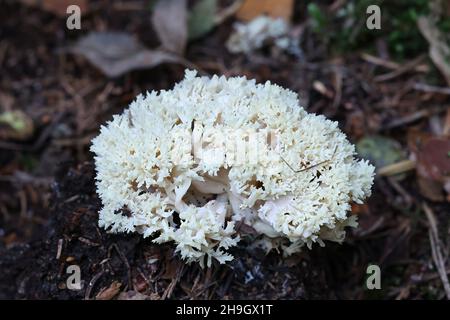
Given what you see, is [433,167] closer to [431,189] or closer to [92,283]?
[431,189]

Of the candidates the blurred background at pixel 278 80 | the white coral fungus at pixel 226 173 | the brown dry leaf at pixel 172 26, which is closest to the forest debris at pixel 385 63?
the blurred background at pixel 278 80

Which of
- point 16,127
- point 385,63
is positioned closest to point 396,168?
point 385,63

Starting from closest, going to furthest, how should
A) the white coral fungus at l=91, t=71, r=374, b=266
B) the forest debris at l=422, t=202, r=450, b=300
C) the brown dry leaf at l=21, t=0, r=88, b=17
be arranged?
the white coral fungus at l=91, t=71, r=374, b=266 → the forest debris at l=422, t=202, r=450, b=300 → the brown dry leaf at l=21, t=0, r=88, b=17

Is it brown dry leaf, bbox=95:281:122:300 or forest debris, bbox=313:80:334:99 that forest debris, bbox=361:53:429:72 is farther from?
brown dry leaf, bbox=95:281:122:300

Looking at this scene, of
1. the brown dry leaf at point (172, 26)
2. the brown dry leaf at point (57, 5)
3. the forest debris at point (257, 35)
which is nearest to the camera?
the brown dry leaf at point (172, 26)

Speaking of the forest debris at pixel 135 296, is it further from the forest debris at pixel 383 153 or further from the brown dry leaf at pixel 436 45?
the brown dry leaf at pixel 436 45

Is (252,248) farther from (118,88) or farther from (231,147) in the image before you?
(118,88)

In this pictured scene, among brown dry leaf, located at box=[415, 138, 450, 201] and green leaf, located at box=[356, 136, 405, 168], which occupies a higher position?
green leaf, located at box=[356, 136, 405, 168]

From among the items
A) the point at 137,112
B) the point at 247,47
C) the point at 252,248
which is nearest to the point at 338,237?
the point at 252,248

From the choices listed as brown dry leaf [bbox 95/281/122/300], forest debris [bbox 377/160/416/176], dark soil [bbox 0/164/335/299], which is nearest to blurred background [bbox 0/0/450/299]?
forest debris [bbox 377/160/416/176]
